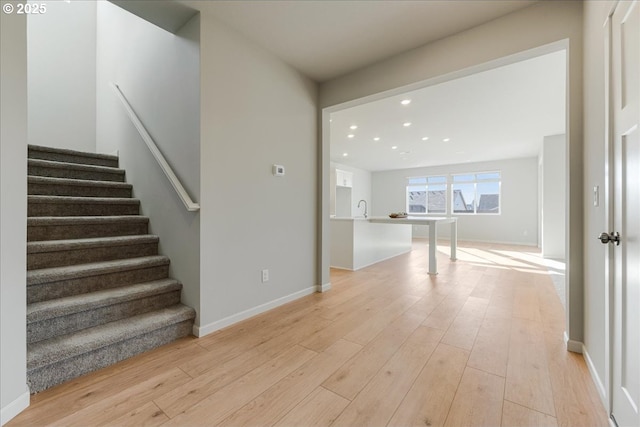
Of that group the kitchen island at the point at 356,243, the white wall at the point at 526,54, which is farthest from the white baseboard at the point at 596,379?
the kitchen island at the point at 356,243

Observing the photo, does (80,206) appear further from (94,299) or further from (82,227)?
(94,299)

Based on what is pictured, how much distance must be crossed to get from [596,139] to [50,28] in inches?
239

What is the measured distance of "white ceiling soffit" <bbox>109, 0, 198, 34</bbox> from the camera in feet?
6.49

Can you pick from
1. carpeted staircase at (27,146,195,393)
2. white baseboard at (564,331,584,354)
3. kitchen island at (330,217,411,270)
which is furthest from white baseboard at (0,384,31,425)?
kitchen island at (330,217,411,270)

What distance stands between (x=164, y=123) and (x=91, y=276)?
1432 mm

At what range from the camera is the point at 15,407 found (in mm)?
1271

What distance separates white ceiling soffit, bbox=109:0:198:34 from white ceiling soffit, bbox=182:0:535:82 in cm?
11

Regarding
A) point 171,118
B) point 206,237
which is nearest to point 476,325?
point 206,237

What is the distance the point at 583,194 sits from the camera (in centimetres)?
183

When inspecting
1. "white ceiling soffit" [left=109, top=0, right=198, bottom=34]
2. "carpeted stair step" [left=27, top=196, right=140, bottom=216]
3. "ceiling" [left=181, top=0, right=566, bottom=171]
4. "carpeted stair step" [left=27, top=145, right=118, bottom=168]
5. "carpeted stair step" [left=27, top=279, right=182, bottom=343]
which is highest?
"ceiling" [left=181, top=0, right=566, bottom=171]

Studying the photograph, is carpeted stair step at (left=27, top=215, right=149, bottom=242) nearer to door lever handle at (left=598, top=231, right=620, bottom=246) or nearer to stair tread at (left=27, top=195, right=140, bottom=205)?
stair tread at (left=27, top=195, right=140, bottom=205)

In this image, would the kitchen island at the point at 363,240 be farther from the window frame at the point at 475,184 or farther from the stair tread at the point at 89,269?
the window frame at the point at 475,184

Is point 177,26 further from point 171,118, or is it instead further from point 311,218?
point 311,218

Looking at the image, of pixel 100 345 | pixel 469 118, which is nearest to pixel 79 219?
pixel 100 345
